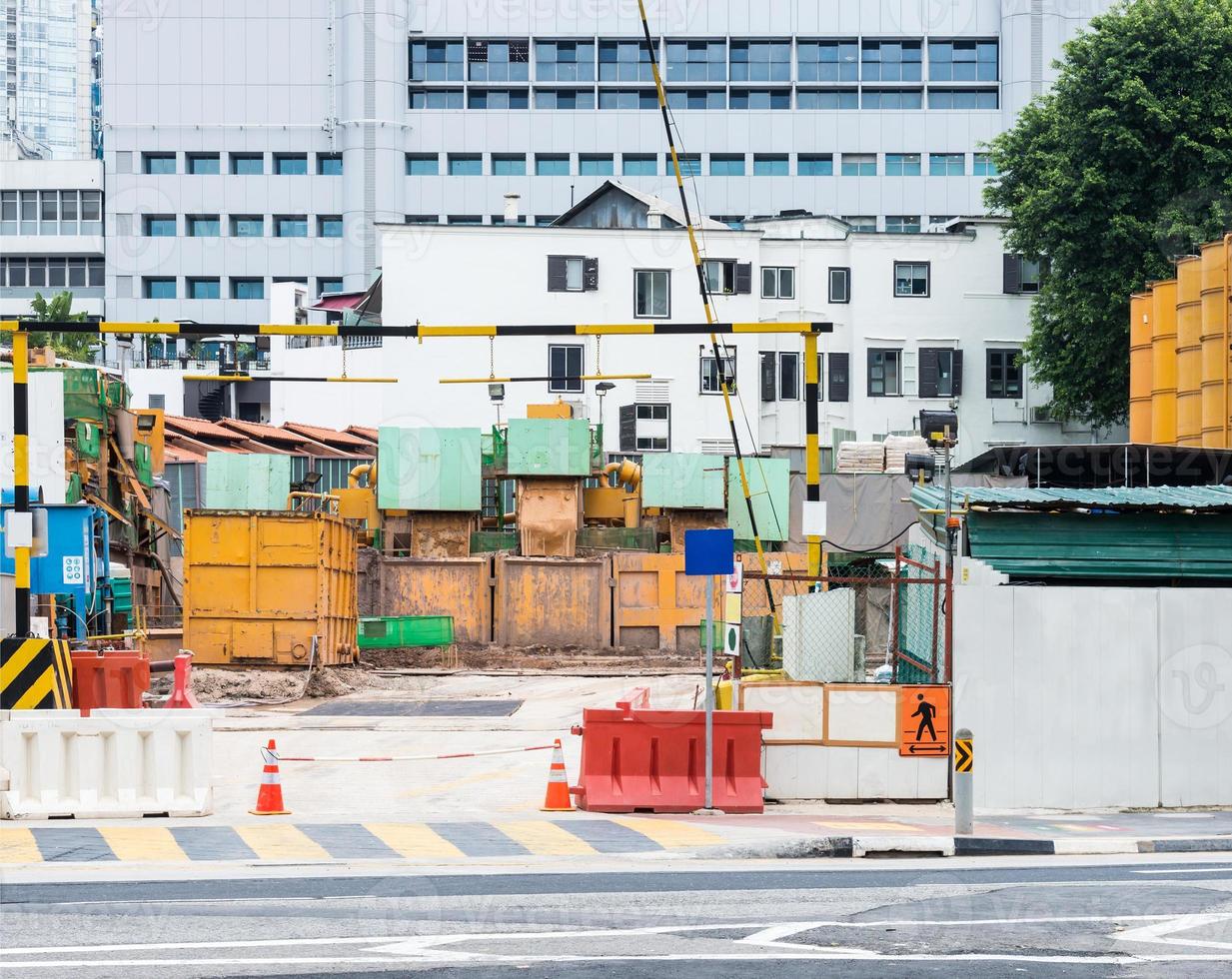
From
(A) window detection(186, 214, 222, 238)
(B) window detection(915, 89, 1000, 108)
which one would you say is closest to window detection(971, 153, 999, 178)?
(B) window detection(915, 89, 1000, 108)

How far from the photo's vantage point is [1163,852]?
14.5 meters

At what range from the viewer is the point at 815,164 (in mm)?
89375

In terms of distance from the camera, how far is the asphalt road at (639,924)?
8797 millimetres

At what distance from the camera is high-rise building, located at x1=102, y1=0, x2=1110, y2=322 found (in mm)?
87625

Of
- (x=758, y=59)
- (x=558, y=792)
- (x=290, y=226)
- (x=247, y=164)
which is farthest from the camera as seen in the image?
(x=290, y=226)

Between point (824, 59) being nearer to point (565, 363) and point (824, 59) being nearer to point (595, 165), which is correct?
point (595, 165)

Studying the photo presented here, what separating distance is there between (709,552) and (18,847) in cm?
637

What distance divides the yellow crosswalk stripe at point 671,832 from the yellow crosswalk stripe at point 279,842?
2.81 m

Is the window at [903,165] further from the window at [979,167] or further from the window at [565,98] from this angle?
the window at [565,98]

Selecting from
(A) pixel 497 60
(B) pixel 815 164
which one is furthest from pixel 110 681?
(B) pixel 815 164

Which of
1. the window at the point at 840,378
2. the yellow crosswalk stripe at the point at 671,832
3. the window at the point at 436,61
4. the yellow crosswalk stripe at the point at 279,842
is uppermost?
the window at the point at 436,61

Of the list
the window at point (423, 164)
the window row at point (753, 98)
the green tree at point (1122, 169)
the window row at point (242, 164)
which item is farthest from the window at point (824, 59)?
the green tree at point (1122, 169)

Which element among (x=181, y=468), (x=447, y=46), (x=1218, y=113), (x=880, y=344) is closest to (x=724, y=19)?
(x=447, y=46)

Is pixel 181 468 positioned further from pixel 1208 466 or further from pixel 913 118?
pixel 913 118
